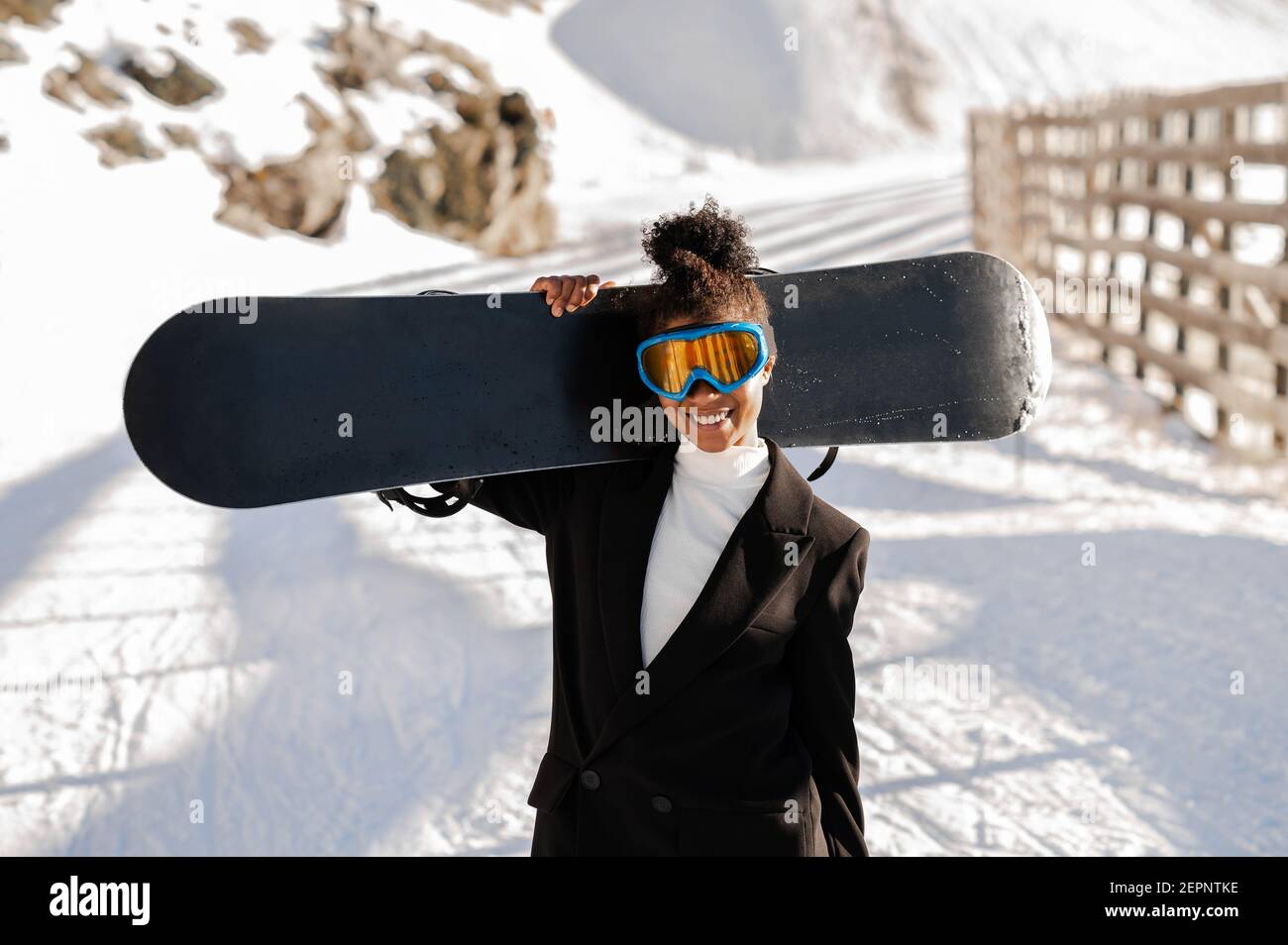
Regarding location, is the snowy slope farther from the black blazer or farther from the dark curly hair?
the black blazer

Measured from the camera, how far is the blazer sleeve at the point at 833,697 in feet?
4.99

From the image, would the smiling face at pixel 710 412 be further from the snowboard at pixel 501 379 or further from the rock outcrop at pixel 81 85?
the rock outcrop at pixel 81 85

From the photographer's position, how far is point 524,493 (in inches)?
67.8

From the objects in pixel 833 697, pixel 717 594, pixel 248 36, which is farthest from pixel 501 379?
pixel 248 36

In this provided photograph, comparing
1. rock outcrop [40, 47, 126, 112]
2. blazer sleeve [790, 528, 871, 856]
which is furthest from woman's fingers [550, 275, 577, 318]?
rock outcrop [40, 47, 126, 112]

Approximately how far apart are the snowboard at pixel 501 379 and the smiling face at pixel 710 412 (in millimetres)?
114

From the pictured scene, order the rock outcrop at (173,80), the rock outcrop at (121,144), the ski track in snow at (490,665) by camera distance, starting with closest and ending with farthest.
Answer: the ski track in snow at (490,665) → the rock outcrop at (121,144) → the rock outcrop at (173,80)

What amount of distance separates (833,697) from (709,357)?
490mm

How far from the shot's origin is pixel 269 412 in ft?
5.40

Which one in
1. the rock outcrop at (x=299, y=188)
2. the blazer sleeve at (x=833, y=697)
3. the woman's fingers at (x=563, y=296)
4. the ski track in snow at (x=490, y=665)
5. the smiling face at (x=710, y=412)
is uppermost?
the rock outcrop at (x=299, y=188)

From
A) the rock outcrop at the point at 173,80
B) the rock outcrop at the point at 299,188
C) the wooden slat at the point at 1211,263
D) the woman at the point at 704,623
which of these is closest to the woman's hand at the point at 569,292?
the woman at the point at 704,623

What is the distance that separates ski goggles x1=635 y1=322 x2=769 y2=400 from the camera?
1525mm
